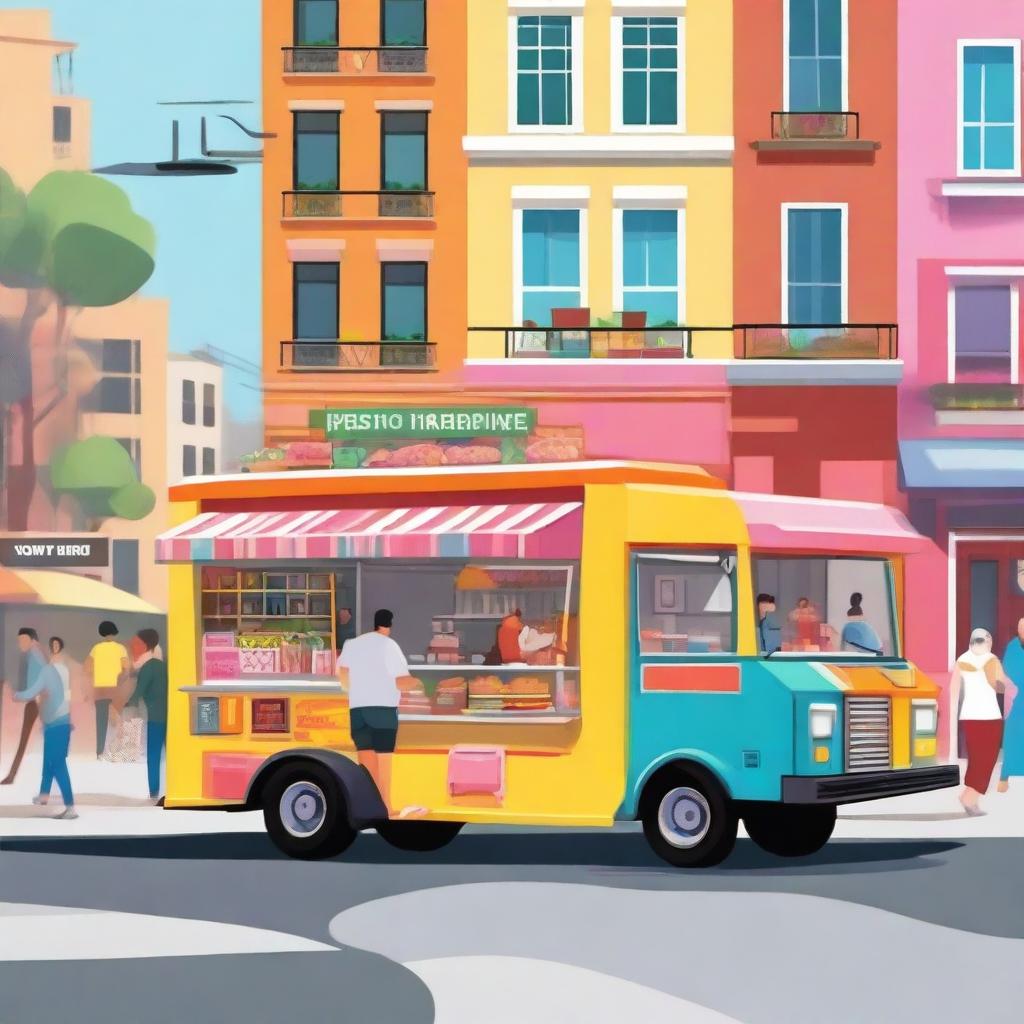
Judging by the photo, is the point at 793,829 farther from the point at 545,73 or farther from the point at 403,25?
the point at 403,25

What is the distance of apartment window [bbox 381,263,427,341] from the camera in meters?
33.7

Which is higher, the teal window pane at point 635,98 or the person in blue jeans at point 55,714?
the teal window pane at point 635,98

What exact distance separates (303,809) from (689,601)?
3.34 metres

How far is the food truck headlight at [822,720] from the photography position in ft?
55.4

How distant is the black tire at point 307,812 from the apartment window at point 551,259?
15626mm

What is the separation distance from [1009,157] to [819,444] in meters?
4.71

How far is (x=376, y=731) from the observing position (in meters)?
18.1

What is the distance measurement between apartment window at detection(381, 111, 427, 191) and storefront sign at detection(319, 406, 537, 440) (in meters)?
3.34

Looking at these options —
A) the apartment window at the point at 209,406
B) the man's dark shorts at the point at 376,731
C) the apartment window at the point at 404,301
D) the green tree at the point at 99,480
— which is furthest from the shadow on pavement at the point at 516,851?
the apartment window at the point at 209,406

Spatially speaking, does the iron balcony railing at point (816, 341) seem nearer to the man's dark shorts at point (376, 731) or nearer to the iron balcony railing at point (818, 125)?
the iron balcony railing at point (818, 125)

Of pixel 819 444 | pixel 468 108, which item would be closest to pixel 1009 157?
pixel 819 444

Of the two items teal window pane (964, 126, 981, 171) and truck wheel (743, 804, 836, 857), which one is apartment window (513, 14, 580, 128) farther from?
truck wheel (743, 804, 836, 857)

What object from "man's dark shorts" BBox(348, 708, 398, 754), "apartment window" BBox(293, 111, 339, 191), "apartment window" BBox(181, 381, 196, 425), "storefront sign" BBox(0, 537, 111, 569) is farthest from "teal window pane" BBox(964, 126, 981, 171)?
"apartment window" BBox(181, 381, 196, 425)

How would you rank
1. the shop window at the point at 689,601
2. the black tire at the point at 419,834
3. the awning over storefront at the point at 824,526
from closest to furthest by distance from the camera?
the shop window at the point at 689,601 → the awning over storefront at the point at 824,526 → the black tire at the point at 419,834
